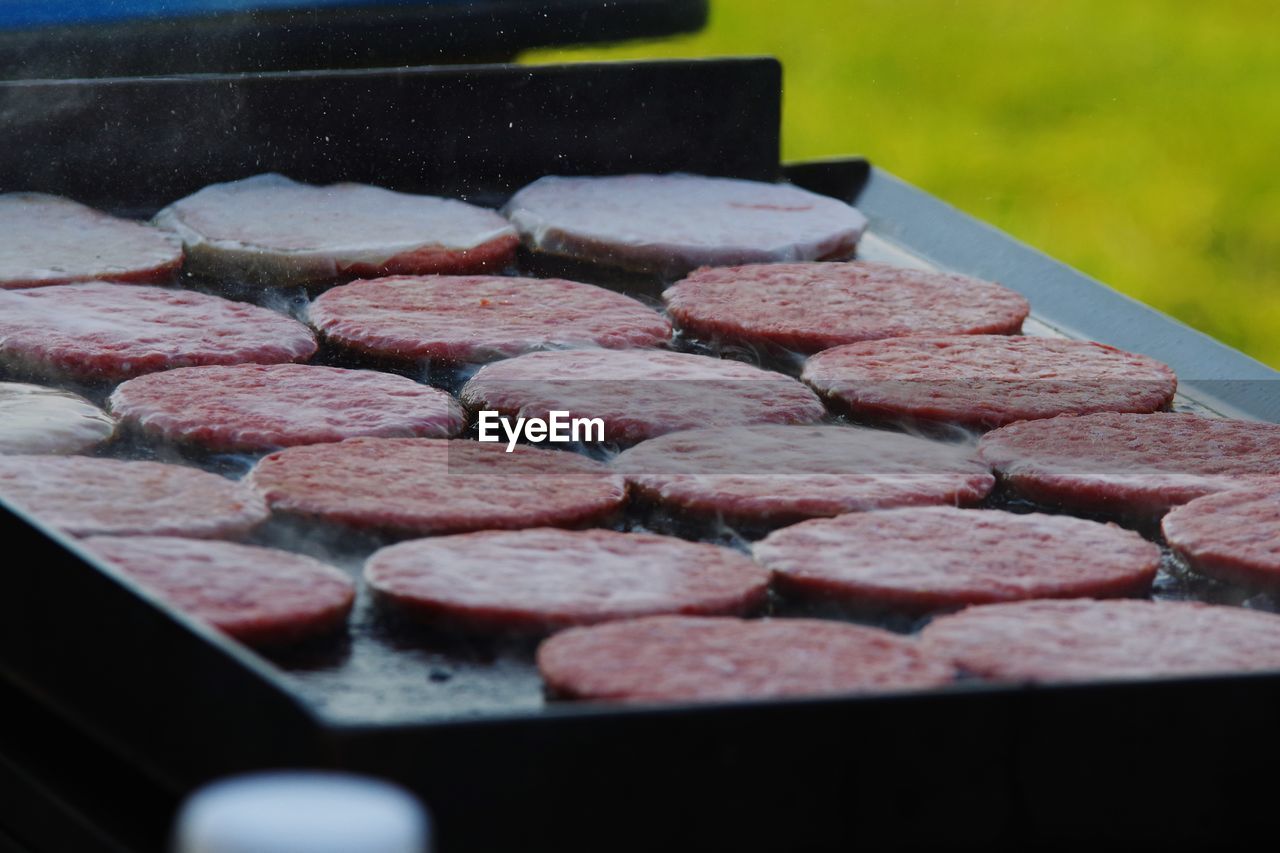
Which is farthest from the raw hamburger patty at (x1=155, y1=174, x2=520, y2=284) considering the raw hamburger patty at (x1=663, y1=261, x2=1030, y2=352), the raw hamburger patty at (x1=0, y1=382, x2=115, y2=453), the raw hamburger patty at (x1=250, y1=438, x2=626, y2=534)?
the raw hamburger patty at (x1=250, y1=438, x2=626, y2=534)

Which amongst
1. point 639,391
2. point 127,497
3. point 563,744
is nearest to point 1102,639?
point 563,744

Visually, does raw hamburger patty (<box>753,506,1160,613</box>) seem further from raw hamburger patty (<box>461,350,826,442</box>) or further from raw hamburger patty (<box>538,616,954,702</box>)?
raw hamburger patty (<box>461,350,826,442</box>)

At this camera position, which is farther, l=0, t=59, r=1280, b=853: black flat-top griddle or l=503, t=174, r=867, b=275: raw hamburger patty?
l=503, t=174, r=867, b=275: raw hamburger patty

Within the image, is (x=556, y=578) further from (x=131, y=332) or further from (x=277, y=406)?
(x=131, y=332)

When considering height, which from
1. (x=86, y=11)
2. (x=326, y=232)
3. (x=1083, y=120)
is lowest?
(x=1083, y=120)

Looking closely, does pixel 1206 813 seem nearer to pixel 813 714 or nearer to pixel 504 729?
pixel 813 714

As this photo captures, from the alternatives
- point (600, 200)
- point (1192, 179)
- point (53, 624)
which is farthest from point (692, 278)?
point (1192, 179)

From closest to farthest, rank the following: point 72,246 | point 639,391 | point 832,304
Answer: point 639,391, point 832,304, point 72,246
